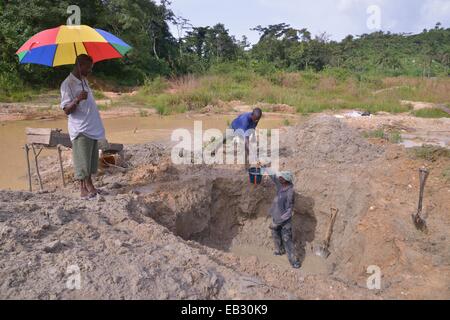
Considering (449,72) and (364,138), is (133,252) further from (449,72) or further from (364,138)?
(449,72)

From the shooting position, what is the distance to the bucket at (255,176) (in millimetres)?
5078

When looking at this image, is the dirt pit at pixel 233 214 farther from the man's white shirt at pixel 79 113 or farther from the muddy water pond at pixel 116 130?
the muddy water pond at pixel 116 130

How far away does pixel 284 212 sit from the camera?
4.55 m

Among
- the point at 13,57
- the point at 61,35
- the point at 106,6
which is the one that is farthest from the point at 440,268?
the point at 106,6

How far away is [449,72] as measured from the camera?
2655cm

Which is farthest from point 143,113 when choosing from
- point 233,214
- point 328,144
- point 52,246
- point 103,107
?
point 52,246

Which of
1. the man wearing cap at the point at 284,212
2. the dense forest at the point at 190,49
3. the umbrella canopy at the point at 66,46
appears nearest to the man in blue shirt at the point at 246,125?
the man wearing cap at the point at 284,212

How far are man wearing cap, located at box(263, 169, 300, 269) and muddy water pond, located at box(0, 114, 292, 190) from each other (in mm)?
3650

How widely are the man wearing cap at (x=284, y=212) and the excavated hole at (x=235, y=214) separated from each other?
9.1 inches

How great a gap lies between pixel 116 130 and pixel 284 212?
723 cm

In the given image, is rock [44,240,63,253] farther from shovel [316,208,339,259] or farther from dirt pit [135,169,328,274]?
shovel [316,208,339,259]

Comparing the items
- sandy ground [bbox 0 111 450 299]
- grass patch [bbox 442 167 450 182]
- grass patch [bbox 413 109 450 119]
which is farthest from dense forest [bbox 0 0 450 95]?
grass patch [bbox 442 167 450 182]

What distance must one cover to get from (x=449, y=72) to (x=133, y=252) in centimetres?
2931

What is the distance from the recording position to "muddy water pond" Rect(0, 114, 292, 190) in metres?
6.46
